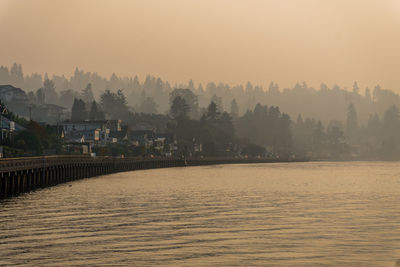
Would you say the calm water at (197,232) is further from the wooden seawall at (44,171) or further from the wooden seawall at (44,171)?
the wooden seawall at (44,171)

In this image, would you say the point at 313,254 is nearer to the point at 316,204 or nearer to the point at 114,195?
the point at 316,204

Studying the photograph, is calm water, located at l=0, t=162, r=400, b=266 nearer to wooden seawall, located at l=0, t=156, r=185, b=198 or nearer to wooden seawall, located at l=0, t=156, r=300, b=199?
wooden seawall, located at l=0, t=156, r=185, b=198

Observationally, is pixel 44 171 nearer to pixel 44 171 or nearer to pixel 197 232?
pixel 44 171

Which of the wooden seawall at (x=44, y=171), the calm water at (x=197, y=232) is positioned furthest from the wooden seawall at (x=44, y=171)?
the calm water at (x=197, y=232)

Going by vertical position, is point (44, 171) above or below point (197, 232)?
above

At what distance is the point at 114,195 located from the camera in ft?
242

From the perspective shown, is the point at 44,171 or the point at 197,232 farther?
the point at 44,171

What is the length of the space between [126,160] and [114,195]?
302ft

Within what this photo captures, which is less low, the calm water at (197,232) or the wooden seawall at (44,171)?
the wooden seawall at (44,171)

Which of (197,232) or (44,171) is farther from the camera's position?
(44,171)

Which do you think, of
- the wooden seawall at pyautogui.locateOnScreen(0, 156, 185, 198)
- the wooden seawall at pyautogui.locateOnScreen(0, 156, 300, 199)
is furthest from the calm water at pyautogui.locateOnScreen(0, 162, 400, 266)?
the wooden seawall at pyautogui.locateOnScreen(0, 156, 300, 199)

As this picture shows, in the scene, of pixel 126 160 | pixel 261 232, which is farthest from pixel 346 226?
pixel 126 160

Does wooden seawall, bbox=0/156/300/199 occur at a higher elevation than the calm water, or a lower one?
higher

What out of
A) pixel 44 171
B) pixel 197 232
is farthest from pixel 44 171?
pixel 197 232
